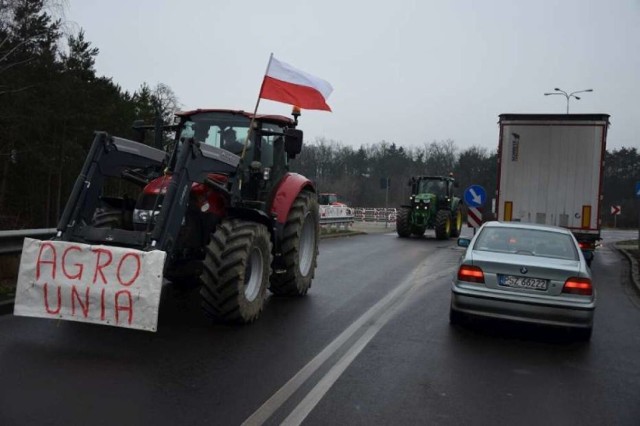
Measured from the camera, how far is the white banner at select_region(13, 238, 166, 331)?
575cm

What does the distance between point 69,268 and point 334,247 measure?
45.6 ft

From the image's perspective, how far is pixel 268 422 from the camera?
14.0 feet

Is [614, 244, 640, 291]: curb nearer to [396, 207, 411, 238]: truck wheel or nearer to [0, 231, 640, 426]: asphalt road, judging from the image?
[0, 231, 640, 426]: asphalt road

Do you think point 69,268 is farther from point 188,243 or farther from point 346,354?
point 346,354

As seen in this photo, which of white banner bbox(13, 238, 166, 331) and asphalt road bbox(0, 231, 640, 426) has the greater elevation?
white banner bbox(13, 238, 166, 331)

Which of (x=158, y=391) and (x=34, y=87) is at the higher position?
(x=34, y=87)

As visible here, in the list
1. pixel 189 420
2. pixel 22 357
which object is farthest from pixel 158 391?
pixel 22 357

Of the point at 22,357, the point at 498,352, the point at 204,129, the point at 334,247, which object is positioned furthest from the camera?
the point at 334,247

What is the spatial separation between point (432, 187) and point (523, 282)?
20750 mm

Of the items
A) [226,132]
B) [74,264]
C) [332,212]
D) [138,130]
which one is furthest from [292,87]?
[332,212]

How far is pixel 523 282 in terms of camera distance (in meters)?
6.92

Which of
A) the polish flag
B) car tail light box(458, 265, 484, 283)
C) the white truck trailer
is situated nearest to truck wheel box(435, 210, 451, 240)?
the white truck trailer

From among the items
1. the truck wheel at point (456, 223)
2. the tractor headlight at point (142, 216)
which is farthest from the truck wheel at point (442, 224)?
the tractor headlight at point (142, 216)

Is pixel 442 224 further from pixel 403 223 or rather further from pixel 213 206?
pixel 213 206
